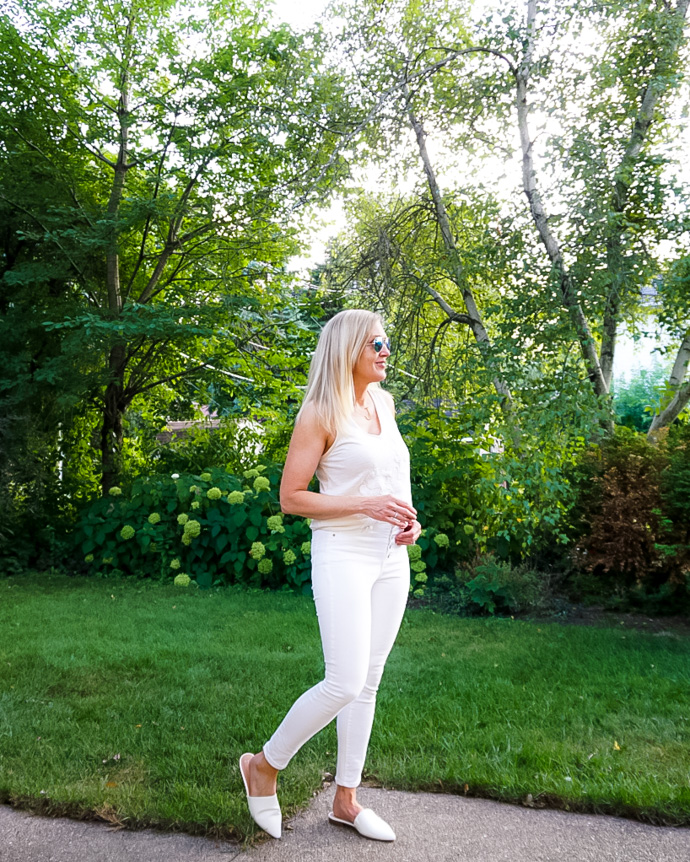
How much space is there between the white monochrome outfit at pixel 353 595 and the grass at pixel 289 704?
465 millimetres

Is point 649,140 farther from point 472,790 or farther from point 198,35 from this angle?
point 472,790

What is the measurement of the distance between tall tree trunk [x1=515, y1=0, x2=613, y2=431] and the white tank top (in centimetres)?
391

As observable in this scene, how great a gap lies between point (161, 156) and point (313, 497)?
707 cm

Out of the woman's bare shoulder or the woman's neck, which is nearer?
the woman's bare shoulder

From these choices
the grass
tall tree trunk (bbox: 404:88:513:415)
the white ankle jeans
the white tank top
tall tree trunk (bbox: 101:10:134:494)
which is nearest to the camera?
the white ankle jeans

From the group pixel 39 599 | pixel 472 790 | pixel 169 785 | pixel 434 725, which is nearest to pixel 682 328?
pixel 434 725

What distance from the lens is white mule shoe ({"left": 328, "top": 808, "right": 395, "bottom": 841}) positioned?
2.63m

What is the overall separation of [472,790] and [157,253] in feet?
26.3

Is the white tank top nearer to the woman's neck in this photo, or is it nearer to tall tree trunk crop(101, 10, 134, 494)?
the woman's neck

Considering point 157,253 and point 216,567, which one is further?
point 157,253

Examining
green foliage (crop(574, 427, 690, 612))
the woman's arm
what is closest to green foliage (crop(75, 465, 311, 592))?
green foliage (crop(574, 427, 690, 612))

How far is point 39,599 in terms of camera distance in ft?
22.5

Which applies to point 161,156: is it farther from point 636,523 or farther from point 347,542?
point 347,542

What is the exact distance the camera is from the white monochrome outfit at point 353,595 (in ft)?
8.06
